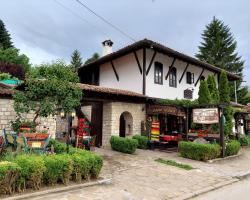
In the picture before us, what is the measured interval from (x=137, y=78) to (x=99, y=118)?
335 centimetres

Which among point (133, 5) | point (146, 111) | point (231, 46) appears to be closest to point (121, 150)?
point (146, 111)

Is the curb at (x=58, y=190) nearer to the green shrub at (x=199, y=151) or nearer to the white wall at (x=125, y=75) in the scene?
the green shrub at (x=199, y=151)

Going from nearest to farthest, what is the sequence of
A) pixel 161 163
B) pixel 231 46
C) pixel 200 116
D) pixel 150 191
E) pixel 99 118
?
pixel 150 191, pixel 161 163, pixel 200 116, pixel 99 118, pixel 231 46

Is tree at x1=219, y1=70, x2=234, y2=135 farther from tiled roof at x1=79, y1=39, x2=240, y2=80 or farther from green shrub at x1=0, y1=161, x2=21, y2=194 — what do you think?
green shrub at x1=0, y1=161, x2=21, y2=194

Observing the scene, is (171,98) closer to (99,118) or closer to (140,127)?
(140,127)

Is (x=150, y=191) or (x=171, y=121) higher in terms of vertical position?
(x=171, y=121)

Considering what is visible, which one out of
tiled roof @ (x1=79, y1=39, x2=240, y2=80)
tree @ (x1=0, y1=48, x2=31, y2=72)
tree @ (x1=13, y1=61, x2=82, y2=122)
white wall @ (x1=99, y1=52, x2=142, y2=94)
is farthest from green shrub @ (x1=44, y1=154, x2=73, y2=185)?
tree @ (x1=0, y1=48, x2=31, y2=72)

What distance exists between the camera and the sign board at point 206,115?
13.0m

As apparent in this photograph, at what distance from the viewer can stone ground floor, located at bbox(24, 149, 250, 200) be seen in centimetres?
651

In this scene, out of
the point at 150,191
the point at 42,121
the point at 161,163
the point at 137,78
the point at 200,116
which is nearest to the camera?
the point at 150,191

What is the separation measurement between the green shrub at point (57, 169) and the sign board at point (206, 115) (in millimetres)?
8346

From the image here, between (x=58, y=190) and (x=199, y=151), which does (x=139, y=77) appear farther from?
(x=58, y=190)

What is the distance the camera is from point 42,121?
12.4 m

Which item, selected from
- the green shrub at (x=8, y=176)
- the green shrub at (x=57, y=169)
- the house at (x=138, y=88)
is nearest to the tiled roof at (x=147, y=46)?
the house at (x=138, y=88)
